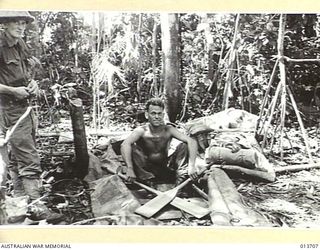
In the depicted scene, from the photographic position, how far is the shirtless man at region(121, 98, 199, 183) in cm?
123

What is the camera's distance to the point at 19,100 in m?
1.21

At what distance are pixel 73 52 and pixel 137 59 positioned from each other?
0.56 ft

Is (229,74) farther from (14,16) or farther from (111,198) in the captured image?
(14,16)

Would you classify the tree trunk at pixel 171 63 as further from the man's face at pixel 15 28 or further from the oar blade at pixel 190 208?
the man's face at pixel 15 28

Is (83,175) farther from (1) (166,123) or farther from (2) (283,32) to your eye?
(2) (283,32)

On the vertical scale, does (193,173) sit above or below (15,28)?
below

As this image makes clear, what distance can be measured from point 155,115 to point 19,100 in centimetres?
36

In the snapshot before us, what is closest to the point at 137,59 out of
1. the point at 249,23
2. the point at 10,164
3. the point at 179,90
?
the point at 179,90

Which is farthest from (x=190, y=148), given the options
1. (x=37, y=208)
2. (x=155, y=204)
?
(x=37, y=208)

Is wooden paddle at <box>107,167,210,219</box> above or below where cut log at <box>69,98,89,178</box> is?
below

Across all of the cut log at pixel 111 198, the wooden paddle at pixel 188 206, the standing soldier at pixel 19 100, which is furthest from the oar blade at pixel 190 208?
the standing soldier at pixel 19 100

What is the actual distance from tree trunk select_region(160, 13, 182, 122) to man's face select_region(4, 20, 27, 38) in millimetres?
367

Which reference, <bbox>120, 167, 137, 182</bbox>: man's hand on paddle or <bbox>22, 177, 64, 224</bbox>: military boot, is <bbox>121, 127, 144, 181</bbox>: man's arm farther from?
<bbox>22, 177, 64, 224</bbox>: military boot

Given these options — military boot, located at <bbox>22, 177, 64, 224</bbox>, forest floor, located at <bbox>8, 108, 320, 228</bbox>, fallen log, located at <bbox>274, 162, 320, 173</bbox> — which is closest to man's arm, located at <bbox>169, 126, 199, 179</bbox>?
forest floor, located at <bbox>8, 108, 320, 228</bbox>
